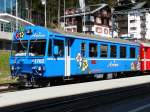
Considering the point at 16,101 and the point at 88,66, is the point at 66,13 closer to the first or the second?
the point at 88,66

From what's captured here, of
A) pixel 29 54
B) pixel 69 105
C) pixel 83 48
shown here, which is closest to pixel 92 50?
pixel 83 48

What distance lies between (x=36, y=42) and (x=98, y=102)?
23.1 ft

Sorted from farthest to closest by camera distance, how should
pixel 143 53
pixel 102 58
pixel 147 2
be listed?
pixel 147 2
pixel 143 53
pixel 102 58

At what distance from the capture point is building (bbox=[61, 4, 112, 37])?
93.4 metres

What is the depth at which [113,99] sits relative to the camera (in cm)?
1619

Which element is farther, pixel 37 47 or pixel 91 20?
pixel 91 20

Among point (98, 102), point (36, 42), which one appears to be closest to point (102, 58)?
point (36, 42)

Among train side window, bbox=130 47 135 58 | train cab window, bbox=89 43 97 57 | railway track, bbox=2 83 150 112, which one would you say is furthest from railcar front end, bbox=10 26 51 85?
train side window, bbox=130 47 135 58

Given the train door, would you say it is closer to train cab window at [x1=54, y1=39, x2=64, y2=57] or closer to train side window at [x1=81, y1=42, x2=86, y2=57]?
train cab window at [x1=54, y1=39, x2=64, y2=57]

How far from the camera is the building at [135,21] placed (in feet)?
341

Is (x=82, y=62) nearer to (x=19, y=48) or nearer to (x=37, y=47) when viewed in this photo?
(x=37, y=47)

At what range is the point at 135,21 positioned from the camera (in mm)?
106312

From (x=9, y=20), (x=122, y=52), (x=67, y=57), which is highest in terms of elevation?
(x=9, y=20)

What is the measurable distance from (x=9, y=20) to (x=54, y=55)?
46307 millimetres
